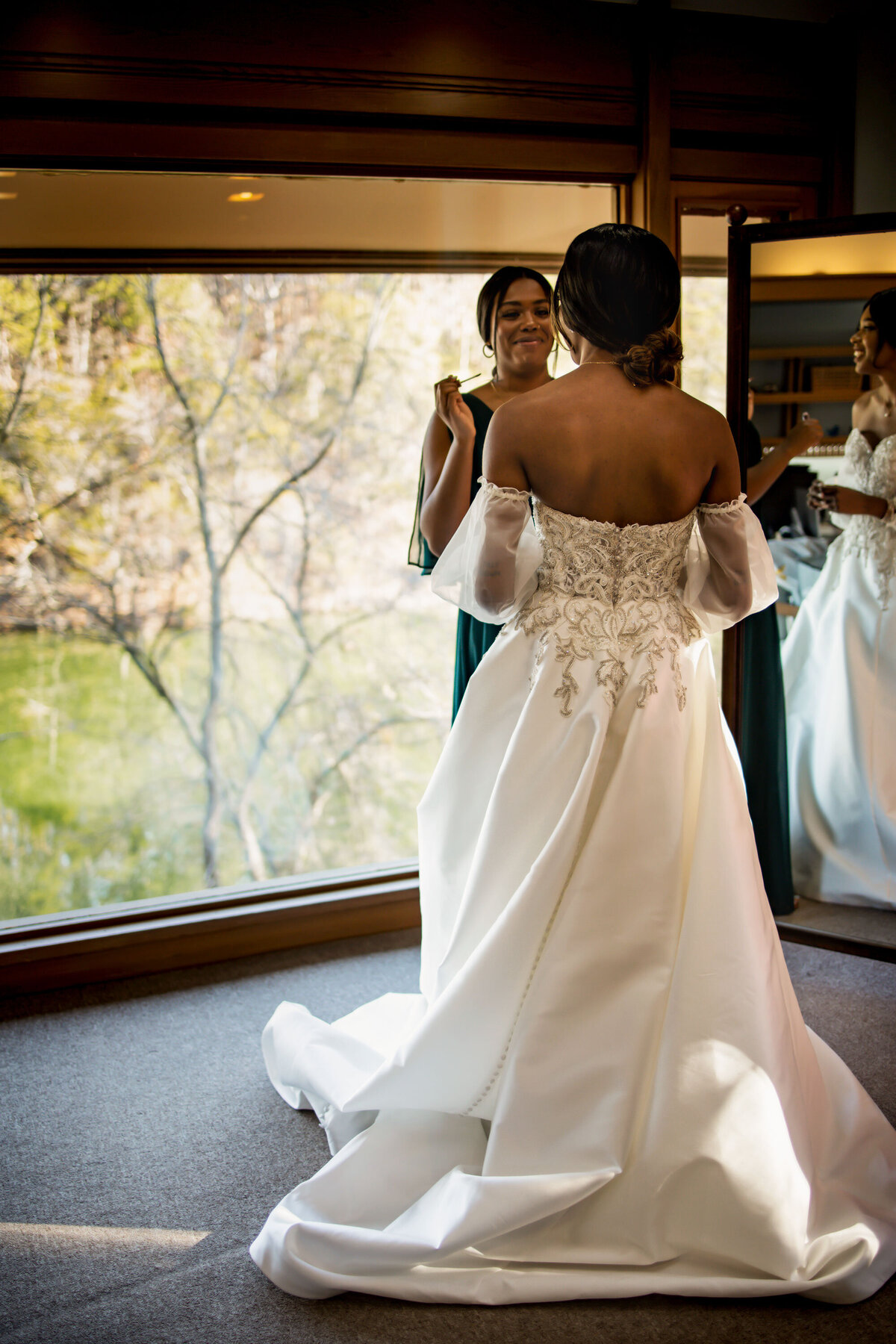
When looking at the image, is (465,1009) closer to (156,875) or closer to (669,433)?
(669,433)

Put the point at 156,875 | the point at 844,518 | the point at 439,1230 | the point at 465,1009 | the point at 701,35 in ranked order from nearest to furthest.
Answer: the point at 439,1230
the point at 465,1009
the point at 844,518
the point at 701,35
the point at 156,875

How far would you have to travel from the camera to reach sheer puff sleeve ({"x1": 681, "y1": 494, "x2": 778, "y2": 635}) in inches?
70.1

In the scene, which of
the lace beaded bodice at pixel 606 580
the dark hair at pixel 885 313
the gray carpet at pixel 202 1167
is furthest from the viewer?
the dark hair at pixel 885 313

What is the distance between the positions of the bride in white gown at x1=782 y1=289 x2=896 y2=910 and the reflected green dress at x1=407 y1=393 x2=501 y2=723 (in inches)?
39.9

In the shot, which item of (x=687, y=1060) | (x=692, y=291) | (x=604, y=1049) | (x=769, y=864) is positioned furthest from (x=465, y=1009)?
(x=692, y=291)

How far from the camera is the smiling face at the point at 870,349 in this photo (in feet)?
8.60

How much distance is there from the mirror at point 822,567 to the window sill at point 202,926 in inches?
48.9

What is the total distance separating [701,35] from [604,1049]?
2.96 m

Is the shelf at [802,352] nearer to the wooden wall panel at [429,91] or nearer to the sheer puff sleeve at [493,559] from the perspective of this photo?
the wooden wall panel at [429,91]

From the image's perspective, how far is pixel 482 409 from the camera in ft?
8.12

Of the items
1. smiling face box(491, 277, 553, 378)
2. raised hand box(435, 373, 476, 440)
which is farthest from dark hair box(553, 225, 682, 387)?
smiling face box(491, 277, 553, 378)

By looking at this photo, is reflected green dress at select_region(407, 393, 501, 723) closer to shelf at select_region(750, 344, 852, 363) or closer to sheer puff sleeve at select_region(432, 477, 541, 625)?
sheer puff sleeve at select_region(432, 477, 541, 625)

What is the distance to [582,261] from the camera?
165 centimetres

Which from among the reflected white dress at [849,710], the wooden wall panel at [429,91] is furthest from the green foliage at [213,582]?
the reflected white dress at [849,710]
